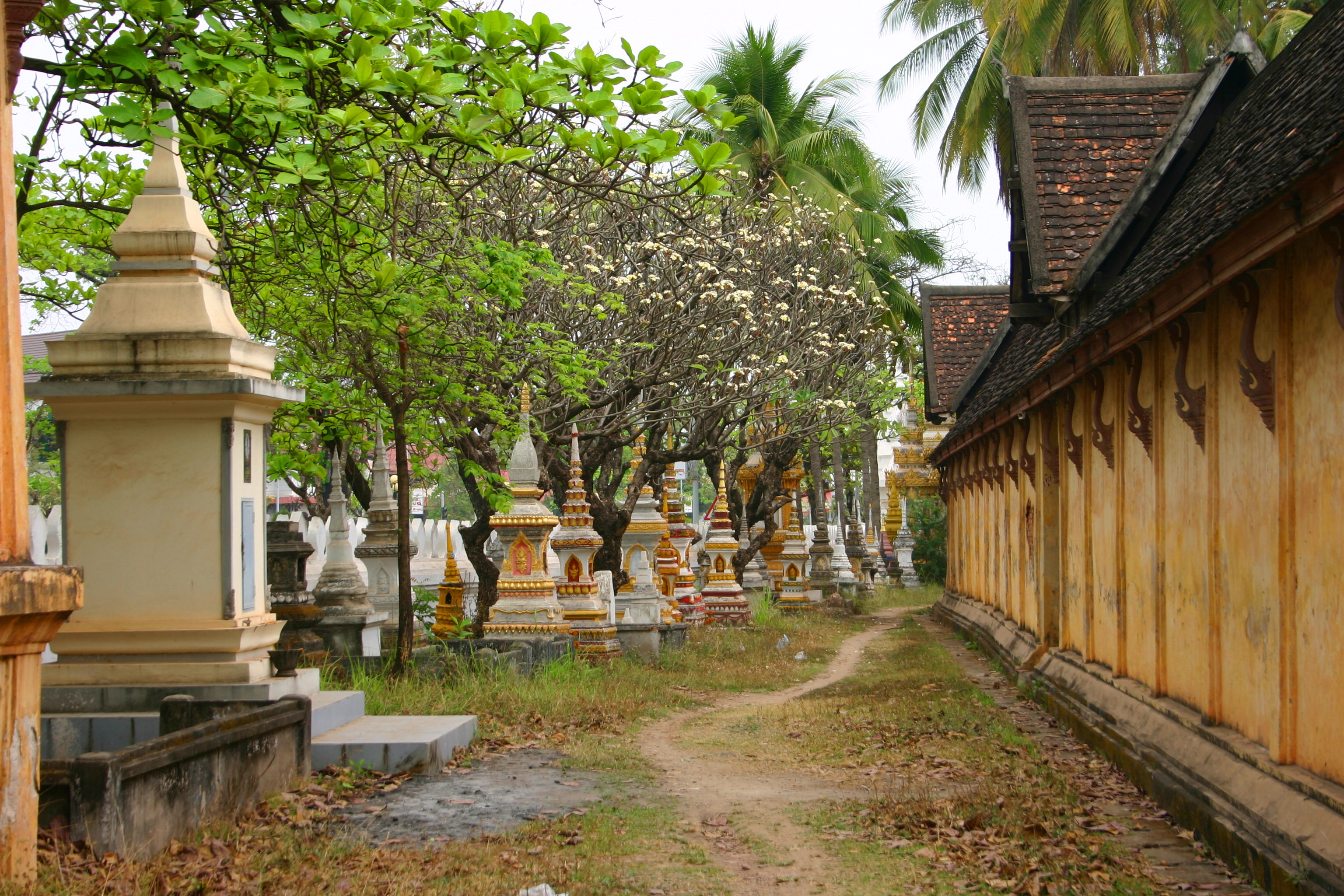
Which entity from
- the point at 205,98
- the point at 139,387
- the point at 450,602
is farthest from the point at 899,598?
the point at 205,98

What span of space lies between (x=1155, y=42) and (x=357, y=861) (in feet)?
80.5

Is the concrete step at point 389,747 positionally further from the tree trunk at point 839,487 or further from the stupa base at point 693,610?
the tree trunk at point 839,487

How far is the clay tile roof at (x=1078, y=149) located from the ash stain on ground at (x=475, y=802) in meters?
6.20

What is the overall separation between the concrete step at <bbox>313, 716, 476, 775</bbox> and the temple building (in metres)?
4.40

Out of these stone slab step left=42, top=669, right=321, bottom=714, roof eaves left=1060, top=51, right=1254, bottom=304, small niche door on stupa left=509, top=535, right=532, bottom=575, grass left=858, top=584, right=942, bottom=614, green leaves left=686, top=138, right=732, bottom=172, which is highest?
roof eaves left=1060, top=51, right=1254, bottom=304

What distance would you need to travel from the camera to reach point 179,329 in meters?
7.32

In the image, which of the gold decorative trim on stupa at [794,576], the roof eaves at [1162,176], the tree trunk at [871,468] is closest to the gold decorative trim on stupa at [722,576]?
the gold decorative trim on stupa at [794,576]

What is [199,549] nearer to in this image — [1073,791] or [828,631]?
[1073,791]

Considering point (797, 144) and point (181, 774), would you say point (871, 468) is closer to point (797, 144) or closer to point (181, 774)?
point (797, 144)

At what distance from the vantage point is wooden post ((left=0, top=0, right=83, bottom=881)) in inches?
173

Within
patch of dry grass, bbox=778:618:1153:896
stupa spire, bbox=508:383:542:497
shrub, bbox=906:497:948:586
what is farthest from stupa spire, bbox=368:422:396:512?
shrub, bbox=906:497:948:586

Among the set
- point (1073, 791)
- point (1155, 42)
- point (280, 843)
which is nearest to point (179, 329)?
point (280, 843)

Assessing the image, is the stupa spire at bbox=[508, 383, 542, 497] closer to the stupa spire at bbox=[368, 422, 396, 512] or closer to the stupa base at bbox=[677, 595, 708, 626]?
the stupa spire at bbox=[368, 422, 396, 512]

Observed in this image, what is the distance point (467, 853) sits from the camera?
613 centimetres
